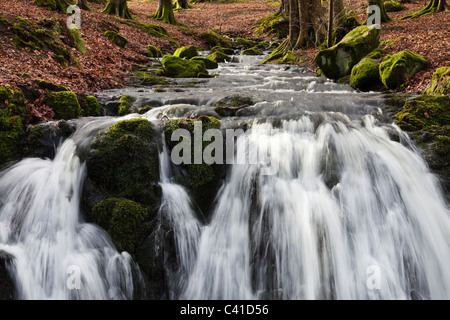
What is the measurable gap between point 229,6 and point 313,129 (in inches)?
1411

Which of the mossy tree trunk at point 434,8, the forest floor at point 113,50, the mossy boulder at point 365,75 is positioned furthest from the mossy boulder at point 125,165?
the mossy tree trunk at point 434,8

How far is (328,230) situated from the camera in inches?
169

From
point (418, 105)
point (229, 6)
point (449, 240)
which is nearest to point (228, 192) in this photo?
point (449, 240)

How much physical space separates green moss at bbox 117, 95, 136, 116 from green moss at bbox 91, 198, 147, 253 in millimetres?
3185

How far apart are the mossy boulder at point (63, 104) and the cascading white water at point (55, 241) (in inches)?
64.1

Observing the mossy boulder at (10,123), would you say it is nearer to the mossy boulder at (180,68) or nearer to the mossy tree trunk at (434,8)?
the mossy boulder at (180,68)

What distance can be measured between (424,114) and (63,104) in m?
7.06

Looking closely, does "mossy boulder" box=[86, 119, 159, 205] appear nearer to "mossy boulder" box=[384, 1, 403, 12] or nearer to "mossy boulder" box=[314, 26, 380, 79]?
"mossy boulder" box=[314, 26, 380, 79]

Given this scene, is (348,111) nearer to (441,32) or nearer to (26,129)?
(26,129)

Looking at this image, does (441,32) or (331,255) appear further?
(441,32)

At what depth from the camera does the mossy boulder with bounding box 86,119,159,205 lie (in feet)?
15.5

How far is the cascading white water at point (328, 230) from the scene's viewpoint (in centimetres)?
402

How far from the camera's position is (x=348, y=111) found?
7023 millimetres

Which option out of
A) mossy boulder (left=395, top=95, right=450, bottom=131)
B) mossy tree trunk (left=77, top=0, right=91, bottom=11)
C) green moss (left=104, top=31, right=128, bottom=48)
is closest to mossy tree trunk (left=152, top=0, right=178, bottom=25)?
mossy tree trunk (left=77, top=0, right=91, bottom=11)
